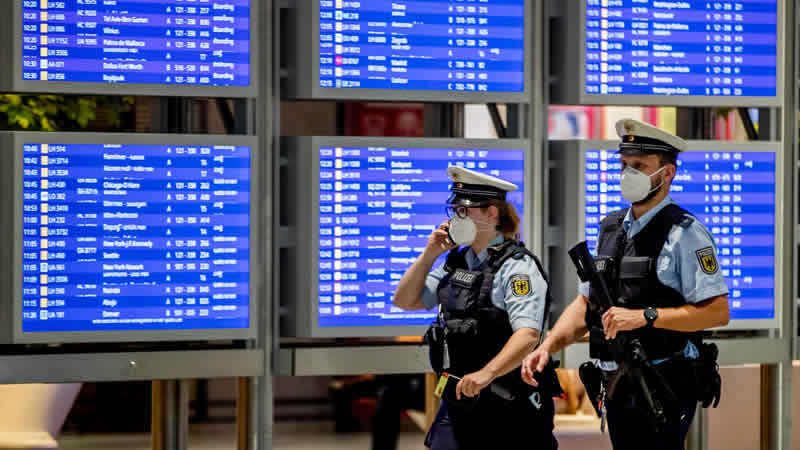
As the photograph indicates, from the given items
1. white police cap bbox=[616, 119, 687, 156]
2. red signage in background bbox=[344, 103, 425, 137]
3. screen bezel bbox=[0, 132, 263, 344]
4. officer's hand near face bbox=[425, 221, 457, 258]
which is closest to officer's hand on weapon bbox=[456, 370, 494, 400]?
officer's hand near face bbox=[425, 221, 457, 258]

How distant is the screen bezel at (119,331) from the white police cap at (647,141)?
1.72 m

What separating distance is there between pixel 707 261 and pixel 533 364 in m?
0.70

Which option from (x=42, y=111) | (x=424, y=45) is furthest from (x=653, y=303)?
(x=42, y=111)

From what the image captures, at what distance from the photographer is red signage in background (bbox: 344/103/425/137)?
42.6 ft

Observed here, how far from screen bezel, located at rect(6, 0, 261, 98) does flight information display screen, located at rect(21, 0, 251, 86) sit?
0.06 feet

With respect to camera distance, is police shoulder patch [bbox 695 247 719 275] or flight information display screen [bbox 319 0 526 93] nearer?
police shoulder patch [bbox 695 247 719 275]

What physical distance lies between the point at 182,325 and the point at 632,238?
2.04 m

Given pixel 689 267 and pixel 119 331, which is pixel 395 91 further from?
pixel 689 267

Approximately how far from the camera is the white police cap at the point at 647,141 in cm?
430

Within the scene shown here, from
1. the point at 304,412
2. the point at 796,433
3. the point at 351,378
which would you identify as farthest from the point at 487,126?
the point at 796,433

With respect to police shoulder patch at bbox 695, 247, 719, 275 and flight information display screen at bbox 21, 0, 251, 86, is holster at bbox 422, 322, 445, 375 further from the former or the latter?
flight information display screen at bbox 21, 0, 251, 86

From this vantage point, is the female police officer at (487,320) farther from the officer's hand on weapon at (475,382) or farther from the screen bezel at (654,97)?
the screen bezel at (654,97)

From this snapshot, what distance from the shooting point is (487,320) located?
4281 millimetres

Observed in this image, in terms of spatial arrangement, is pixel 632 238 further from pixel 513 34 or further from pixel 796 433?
pixel 796 433
